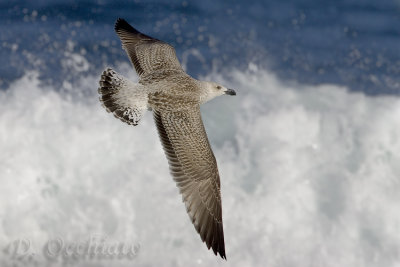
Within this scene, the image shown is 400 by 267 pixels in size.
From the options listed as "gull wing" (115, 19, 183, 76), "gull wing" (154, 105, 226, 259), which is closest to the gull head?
"gull wing" (154, 105, 226, 259)

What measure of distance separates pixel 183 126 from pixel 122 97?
0.97 meters

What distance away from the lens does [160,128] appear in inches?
415

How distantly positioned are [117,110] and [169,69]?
1115 millimetres

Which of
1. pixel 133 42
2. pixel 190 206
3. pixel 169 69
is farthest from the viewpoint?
pixel 133 42

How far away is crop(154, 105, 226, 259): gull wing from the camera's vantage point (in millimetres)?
10289

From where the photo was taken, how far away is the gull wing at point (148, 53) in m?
11.5

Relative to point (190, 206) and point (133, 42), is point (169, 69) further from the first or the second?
point (190, 206)

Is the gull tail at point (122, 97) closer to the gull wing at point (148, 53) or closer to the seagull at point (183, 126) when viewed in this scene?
the seagull at point (183, 126)

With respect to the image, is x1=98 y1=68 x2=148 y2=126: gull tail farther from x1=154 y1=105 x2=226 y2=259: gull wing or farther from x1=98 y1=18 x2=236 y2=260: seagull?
x1=154 y1=105 x2=226 y2=259: gull wing

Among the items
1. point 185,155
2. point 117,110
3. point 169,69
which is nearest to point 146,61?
point 169,69

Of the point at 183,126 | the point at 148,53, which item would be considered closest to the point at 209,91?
the point at 183,126

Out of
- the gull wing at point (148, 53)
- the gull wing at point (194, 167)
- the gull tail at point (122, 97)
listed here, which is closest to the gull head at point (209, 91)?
the gull wing at point (194, 167)

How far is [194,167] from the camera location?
10.4m

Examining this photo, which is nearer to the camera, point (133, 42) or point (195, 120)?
point (195, 120)
